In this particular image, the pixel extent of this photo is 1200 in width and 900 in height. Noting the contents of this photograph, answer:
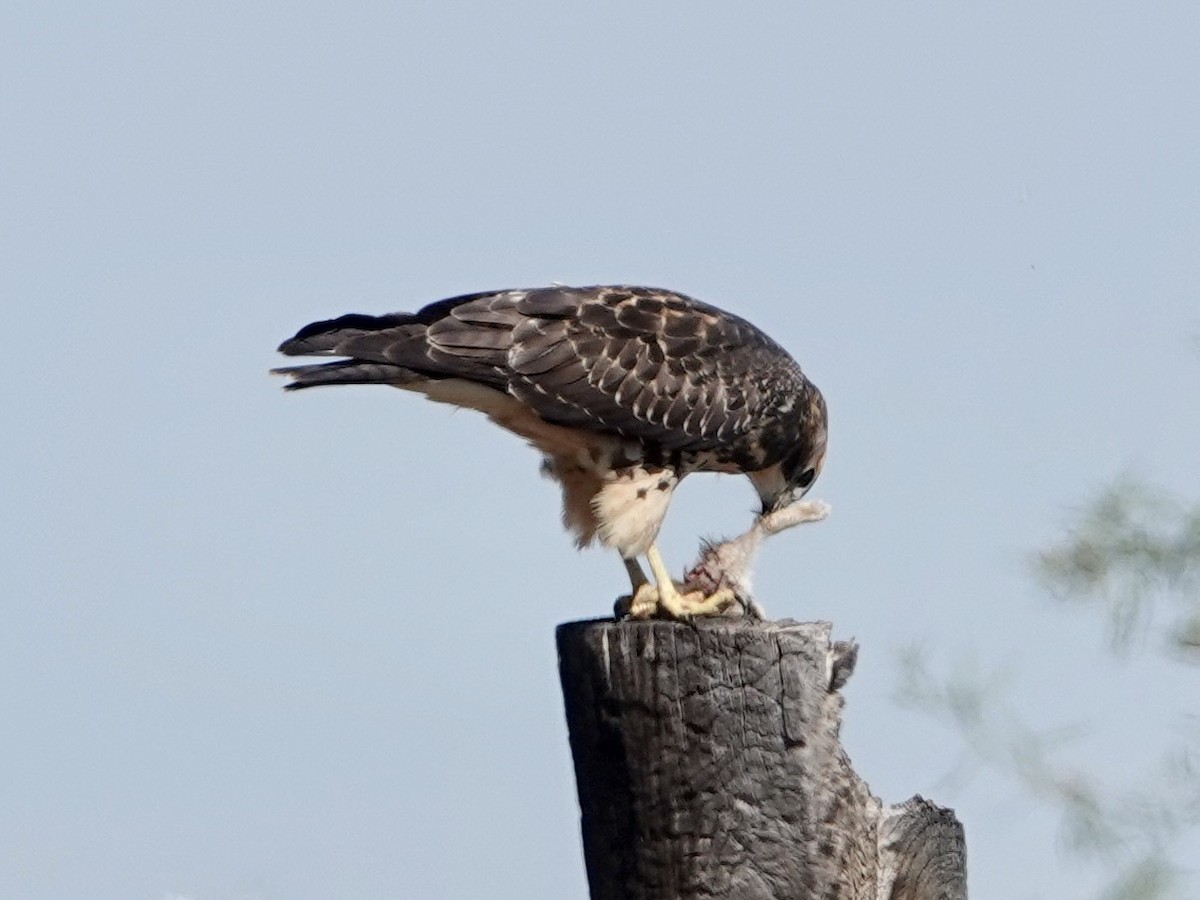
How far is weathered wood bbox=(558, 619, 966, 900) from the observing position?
469cm

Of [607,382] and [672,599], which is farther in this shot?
[607,382]

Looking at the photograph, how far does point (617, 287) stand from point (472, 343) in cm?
82

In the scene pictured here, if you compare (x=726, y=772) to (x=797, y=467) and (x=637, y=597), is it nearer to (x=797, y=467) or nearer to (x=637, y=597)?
(x=637, y=597)

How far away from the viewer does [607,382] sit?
284 inches

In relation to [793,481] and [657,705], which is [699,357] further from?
[657,705]

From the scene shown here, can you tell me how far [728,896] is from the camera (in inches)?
185

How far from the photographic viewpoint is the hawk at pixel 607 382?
22.3 ft

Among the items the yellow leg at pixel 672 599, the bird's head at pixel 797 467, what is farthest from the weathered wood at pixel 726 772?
the bird's head at pixel 797 467

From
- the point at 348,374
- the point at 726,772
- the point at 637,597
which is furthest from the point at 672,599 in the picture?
the point at 726,772

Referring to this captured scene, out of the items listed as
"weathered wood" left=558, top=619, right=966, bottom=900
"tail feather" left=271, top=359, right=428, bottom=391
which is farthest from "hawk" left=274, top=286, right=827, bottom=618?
"weathered wood" left=558, top=619, right=966, bottom=900

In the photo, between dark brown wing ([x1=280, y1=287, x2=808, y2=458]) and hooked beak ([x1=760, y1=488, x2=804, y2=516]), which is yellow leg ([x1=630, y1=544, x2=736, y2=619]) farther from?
hooked beak ([x1=760, y1=488, x2=804, y2=516])

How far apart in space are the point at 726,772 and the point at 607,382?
275cm

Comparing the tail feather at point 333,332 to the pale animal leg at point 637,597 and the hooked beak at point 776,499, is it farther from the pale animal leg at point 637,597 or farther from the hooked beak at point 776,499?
the hooked beak at point 776,499

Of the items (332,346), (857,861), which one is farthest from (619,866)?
(332,346)
